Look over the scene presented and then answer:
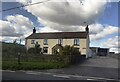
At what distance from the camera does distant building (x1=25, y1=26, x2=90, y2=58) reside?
58.7 meters

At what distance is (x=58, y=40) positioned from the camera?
6241cm

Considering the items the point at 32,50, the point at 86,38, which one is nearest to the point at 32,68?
the point at 32,50

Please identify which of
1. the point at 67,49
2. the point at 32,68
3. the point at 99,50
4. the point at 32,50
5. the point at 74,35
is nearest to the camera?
the point at 32,68

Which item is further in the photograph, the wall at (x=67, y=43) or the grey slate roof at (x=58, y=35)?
the grey slate roof at (x=58, y=35)

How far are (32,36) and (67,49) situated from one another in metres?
37.9

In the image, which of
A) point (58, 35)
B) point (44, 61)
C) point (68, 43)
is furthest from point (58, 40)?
point (44, 61)

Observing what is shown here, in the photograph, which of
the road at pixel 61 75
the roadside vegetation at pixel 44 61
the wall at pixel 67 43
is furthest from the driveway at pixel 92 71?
the wall at pixel 67 43

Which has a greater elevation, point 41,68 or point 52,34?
point 52,34

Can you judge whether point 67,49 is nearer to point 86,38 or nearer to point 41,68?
point 41,68

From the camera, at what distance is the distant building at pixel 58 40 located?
2312 inches

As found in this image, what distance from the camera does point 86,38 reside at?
192 feet

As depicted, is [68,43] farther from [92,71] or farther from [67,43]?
[92,71]

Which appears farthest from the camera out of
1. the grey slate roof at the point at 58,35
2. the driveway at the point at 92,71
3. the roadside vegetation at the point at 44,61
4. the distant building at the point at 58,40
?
the grey slate roof at the point at 58,35

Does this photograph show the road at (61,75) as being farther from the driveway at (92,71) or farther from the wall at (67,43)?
the wall at (67,43)
